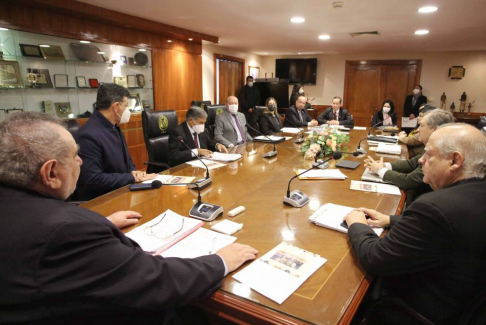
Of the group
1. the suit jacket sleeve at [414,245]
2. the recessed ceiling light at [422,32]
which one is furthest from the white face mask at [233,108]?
the recessed ceiling light at [422,32]

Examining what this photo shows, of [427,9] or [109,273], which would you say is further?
[427,9]

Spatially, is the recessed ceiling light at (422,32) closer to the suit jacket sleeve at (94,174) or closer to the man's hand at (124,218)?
the suit jacket sleeve at (94,174)

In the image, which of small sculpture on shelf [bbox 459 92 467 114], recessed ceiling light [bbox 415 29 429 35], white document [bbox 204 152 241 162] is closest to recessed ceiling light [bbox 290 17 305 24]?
recessed ceiling light [bbox 415 29 429 35]

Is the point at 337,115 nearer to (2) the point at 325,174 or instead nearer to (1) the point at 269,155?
(1) the point at 269,155

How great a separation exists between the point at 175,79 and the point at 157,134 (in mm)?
2644

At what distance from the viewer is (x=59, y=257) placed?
0.70 meters

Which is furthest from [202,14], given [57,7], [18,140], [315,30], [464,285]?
[464,285]

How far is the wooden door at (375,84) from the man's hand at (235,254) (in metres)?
8.25

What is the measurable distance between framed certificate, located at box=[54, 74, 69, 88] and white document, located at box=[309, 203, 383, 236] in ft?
12.0

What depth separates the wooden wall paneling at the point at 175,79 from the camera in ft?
16.7

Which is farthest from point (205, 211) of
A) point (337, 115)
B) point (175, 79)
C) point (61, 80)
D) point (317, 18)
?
point (337, 115)

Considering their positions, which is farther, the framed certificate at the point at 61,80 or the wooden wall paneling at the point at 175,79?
the wooden wall paneling at the point at 175,79

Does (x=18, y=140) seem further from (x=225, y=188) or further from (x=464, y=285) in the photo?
(x=464, y=285)

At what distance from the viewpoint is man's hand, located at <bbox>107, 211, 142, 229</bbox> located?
1.34 meters
